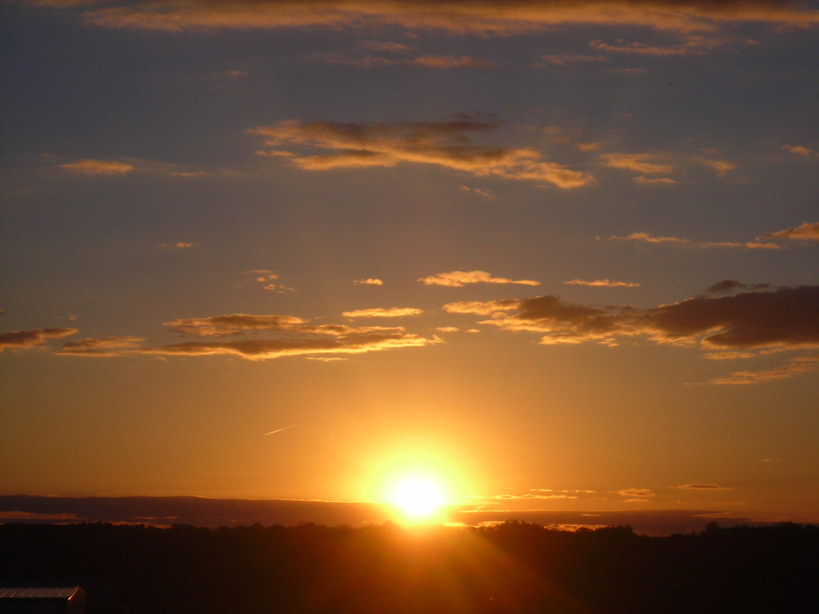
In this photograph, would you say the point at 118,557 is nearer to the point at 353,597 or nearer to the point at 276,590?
the point at 276,590

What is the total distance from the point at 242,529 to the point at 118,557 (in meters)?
11.0

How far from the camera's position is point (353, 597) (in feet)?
200

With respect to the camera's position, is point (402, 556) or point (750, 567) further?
point (402, 556)

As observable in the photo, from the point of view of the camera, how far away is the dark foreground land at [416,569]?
58.9 metres

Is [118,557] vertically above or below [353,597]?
above

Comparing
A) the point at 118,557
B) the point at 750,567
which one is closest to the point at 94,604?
the point at 118,557

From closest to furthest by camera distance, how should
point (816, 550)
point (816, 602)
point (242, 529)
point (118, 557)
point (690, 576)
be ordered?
point (816, 602), point (690, 576), point (816, 550), point (118, 557), point (242, 529)

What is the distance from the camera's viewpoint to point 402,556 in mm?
72625

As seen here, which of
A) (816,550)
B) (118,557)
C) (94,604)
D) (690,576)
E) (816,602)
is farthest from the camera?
(118,557)

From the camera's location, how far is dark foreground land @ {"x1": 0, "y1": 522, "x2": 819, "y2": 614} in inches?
2320

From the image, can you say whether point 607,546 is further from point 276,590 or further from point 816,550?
point 276,590

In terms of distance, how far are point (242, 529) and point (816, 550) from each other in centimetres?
4266

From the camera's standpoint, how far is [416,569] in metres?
68.1

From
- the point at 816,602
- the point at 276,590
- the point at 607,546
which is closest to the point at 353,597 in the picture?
the point at 276,590
